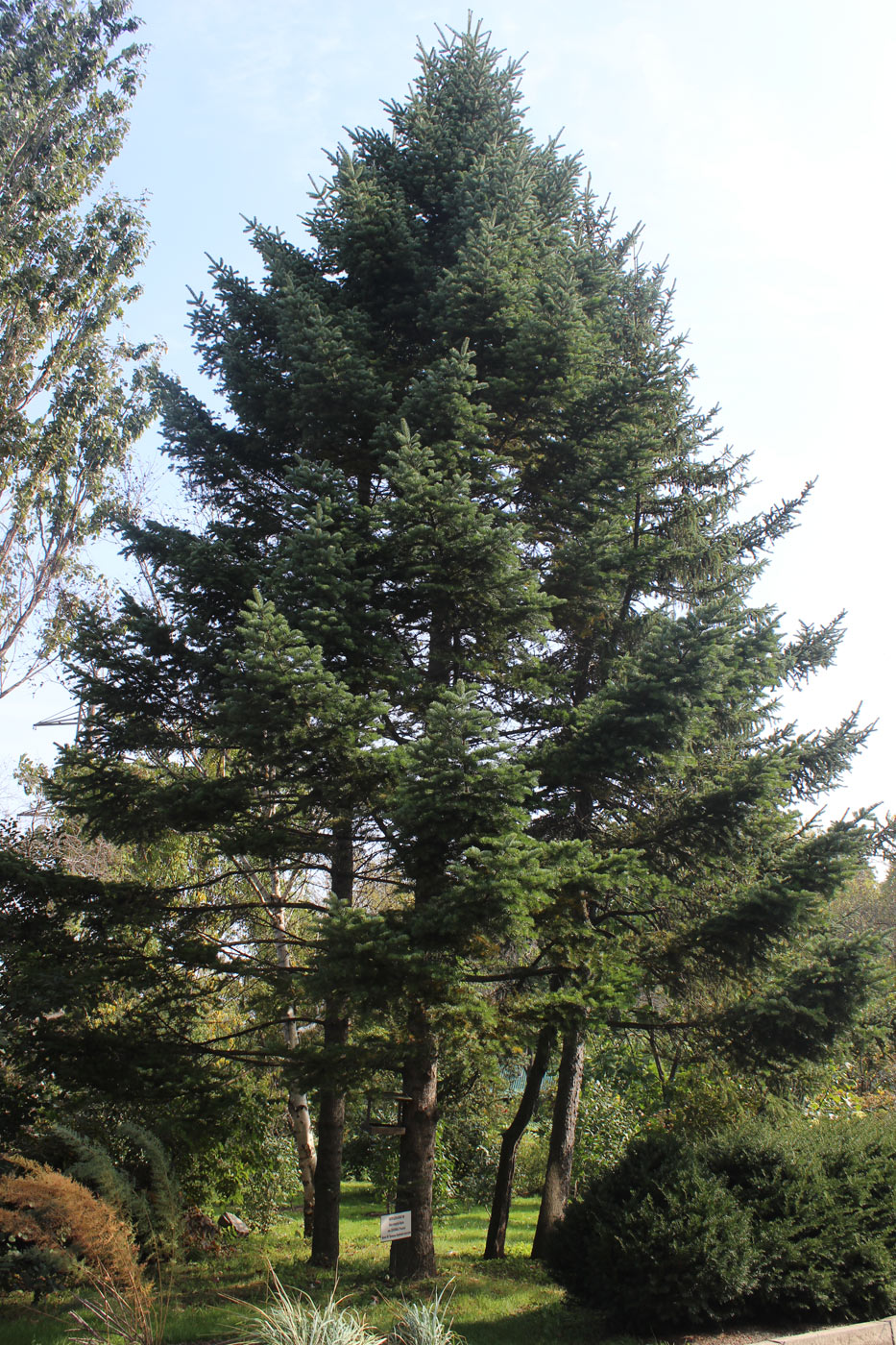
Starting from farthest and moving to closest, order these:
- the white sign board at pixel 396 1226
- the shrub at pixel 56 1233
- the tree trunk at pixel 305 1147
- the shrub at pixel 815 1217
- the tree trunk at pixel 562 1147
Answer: the tree trunk at pixel 305 1147 → the tree trunk at pixel 562 1147 → the white sign board at pixel 396 1226 → the shrub at pixel 56 1233 → the shrub at pixel 815 1217

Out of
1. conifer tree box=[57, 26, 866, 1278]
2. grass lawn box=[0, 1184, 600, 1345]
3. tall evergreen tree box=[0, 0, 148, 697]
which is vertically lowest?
grass lawn box=[0, 1184, 600, 1345]

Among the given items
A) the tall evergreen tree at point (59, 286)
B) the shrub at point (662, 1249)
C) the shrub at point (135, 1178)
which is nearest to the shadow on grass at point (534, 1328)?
the shrub at point (662, 1249)

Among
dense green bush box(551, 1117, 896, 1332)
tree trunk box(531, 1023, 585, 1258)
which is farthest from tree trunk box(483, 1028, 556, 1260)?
dense green bush box(551, 1117, 896, 1332)

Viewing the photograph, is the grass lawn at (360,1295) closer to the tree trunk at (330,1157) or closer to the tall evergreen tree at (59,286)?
the tree trunk at (330,1157)

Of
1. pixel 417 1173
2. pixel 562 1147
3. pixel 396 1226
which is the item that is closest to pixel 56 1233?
pixel 396 1226

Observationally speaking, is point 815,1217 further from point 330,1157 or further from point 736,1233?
point 330,1157

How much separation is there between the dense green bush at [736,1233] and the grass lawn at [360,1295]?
0.63m

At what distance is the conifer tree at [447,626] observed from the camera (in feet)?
23.6

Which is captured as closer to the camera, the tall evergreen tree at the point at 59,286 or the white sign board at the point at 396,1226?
the white sign board at the point at 396,1226

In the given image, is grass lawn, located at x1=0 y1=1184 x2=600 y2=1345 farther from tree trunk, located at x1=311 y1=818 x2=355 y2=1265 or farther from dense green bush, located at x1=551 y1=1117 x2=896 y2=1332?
dense green bush, located at x1=551 y1=1117 x2=896 y2=1332

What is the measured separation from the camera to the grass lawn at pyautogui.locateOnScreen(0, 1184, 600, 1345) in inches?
277

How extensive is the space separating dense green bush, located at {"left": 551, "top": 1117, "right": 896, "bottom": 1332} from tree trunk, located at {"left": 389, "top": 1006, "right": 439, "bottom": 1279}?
60.0 inches

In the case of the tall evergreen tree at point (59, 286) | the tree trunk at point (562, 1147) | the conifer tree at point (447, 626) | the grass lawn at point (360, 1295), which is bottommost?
the grass lawn at point (360, 1295)

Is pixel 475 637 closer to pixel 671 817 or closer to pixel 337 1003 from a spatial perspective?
pixel 671 817
